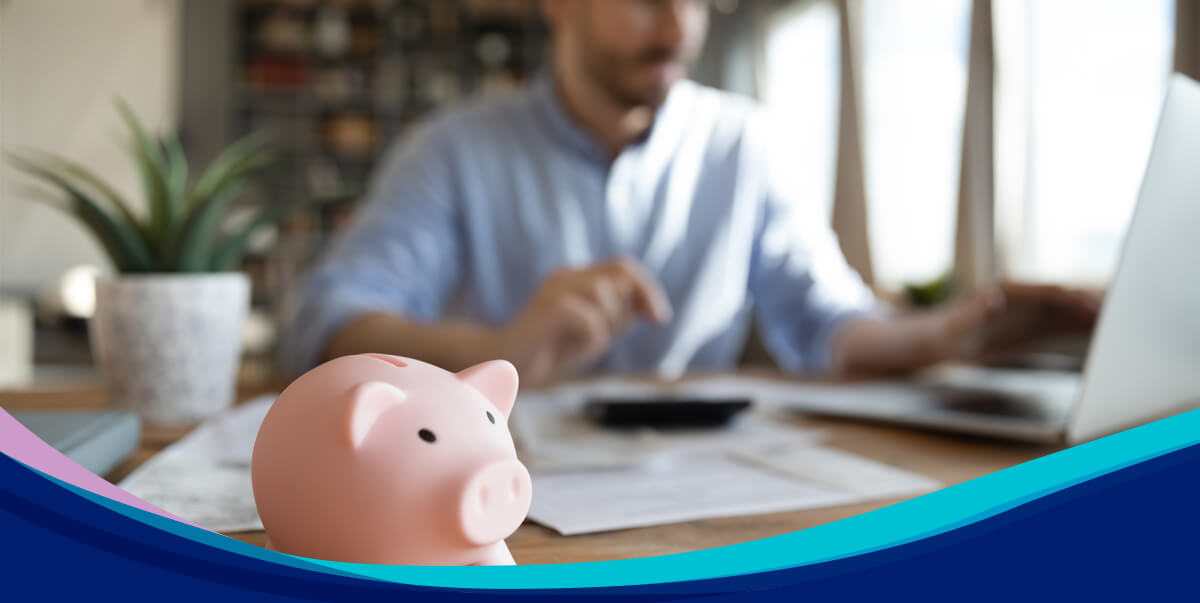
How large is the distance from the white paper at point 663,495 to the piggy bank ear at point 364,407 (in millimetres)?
122

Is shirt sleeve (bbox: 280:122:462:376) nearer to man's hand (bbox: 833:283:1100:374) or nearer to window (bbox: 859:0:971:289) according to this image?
man's hand (bbox: 833:283:1100:374)

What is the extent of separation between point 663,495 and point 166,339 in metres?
0.36

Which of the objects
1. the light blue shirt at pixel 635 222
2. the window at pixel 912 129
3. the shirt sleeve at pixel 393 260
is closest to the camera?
the shirt sleeve at pixel 393 260

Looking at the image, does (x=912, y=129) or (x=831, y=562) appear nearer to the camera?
(x=831, y=562)

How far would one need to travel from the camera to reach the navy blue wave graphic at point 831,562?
0.15 metres

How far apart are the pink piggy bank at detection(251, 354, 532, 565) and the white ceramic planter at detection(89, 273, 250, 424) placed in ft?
1.27

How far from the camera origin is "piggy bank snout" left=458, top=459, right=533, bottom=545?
18cm

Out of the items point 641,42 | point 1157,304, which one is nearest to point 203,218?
point 1157,304

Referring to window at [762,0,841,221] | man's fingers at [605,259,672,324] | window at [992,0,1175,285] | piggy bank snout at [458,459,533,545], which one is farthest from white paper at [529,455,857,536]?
window at [762,0,841,221]

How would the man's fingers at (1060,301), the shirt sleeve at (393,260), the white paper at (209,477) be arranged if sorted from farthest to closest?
the shirt sleeve at (393,260) → the man's fingers at (1060,301) → the white paper at (209,477)

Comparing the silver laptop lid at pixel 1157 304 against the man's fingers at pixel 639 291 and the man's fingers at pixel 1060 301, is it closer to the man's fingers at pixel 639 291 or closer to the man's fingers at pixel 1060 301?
the man's fingers at pixel 639 291

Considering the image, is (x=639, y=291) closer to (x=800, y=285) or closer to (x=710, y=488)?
(x=710, y=488)

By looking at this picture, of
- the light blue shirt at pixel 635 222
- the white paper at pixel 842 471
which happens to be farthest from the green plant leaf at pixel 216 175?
the light blue shirt at pixel 635 222

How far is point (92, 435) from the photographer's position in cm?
37
